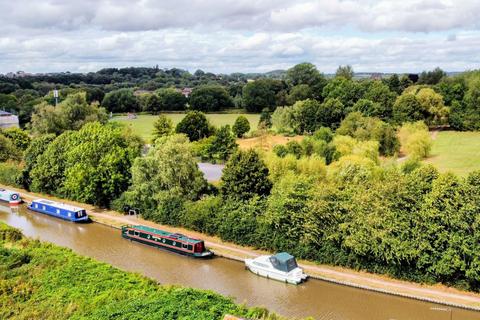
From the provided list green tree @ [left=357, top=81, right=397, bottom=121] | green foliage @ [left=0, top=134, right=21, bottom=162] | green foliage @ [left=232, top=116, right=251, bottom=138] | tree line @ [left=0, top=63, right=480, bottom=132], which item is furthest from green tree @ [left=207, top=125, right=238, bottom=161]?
green tree @ [left=357, top=81, right=397, bottom=121]

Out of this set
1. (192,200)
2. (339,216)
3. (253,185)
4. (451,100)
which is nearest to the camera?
(339,216)

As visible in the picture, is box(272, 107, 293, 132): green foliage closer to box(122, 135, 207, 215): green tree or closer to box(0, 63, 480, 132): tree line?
box(0, 63, 480, 132): tree line

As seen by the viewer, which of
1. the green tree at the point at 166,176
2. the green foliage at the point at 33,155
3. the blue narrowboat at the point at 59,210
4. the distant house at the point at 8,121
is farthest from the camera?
the distant house at the point at 8,121

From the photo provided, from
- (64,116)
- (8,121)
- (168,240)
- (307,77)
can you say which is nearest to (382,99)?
(307,77)

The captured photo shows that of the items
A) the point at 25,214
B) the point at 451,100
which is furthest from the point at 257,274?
the point at 451,100

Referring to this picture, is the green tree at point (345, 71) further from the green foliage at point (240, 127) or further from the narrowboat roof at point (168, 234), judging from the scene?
the narrowboat roof at point (168, 234)

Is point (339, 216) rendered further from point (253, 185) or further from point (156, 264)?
point (156, 264)

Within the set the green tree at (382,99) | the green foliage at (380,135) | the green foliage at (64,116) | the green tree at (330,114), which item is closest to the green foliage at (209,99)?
the green tree at (382,99)
